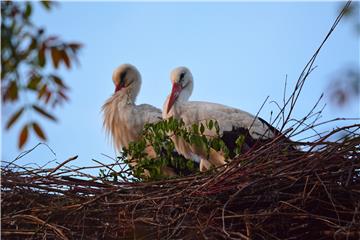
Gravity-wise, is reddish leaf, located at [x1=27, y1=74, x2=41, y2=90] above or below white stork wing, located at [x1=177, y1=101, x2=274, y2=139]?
below

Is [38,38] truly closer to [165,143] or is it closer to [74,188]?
[74,188]

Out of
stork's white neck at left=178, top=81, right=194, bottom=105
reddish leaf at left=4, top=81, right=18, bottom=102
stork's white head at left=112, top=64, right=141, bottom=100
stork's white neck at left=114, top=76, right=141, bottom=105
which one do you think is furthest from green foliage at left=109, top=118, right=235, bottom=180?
reddish leaf at left=4, top=81, right=18, bottom=102

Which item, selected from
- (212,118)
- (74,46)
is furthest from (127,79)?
(74,46)

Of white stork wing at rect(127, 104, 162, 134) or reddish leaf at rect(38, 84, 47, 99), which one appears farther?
white stork wing at rect(127, 104, 162, 134)

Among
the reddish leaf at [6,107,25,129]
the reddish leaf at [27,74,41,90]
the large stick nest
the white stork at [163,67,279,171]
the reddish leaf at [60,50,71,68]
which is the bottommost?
the large stick nest

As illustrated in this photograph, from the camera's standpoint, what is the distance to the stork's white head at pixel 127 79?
20.6 ft

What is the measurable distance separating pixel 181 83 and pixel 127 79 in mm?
651

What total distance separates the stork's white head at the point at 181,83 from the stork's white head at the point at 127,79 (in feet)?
1.46

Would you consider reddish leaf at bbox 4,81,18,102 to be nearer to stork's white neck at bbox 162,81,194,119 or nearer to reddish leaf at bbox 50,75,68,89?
reddish leaf at bbox 50,75,68,89

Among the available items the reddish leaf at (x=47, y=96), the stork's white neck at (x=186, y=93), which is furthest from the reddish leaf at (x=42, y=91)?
the stork's white neck at (x=186, y=93)

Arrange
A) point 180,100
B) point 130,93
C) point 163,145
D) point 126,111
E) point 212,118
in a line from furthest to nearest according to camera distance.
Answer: point 130,93 → point 126,111 → point 180,100 → point 212,118 → point 163,145

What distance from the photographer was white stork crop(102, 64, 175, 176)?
5938 millimetres

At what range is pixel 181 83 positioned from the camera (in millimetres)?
5883

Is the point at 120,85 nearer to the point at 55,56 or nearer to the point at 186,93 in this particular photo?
the point at 186,93
